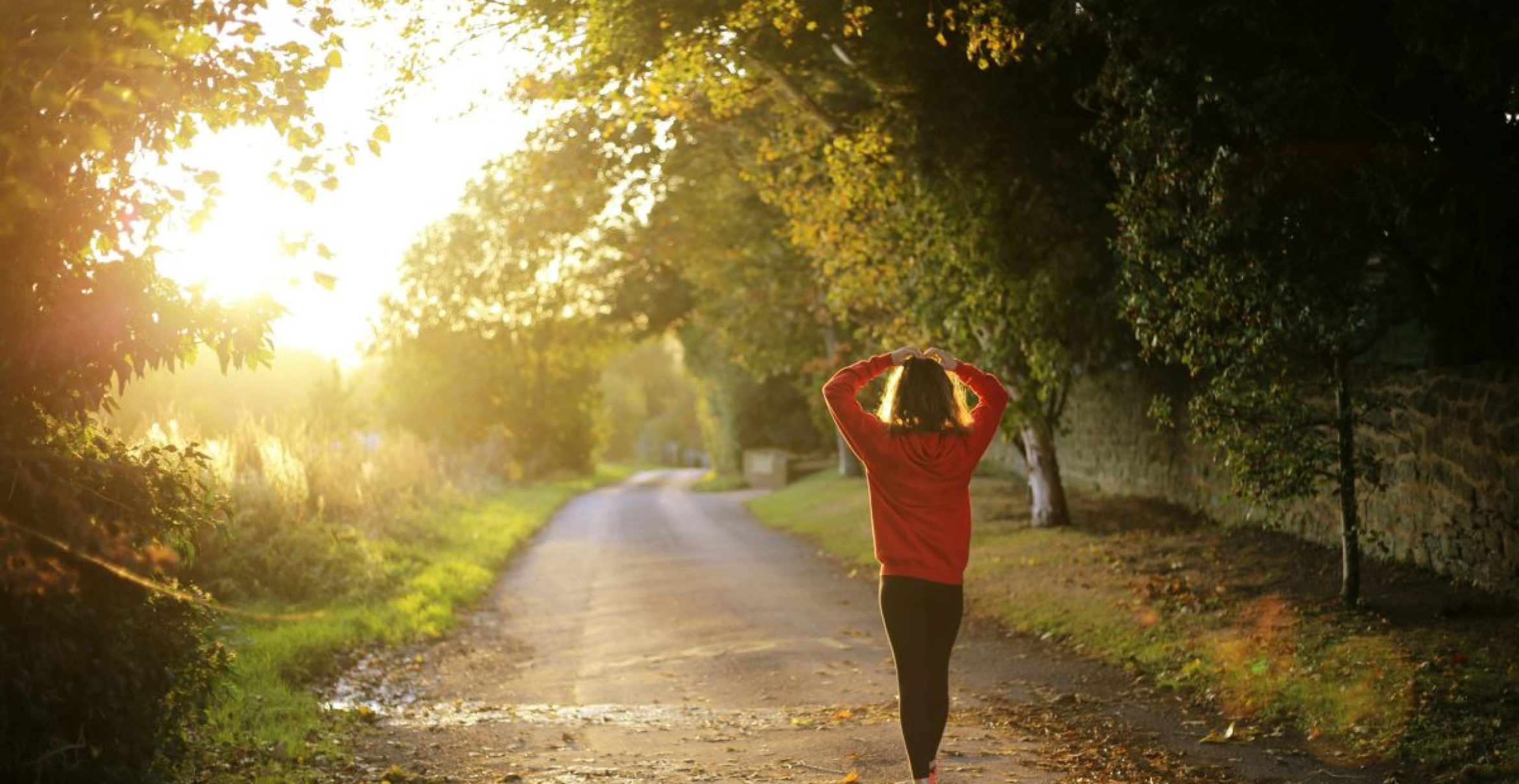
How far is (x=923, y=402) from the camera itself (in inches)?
238

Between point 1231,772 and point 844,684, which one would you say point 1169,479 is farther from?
point 1231,772

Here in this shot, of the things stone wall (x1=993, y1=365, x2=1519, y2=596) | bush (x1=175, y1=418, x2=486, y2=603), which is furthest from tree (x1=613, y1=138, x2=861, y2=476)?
stone wall (x1=993, y1=365, x2=1519, y2=596)

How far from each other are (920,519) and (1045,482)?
13.9 metres

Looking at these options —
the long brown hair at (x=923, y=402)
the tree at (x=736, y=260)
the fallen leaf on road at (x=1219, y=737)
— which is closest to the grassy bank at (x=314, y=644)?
the long brown hair at (x=923, y=402)

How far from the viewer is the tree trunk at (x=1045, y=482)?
1950 cm

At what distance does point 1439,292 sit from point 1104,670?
179 inches

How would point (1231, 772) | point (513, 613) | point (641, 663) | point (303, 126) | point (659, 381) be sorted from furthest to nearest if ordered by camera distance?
point (659, 381)
point (513, 613)
point (641, 663)
point (1231, 772)
point (303, 126)

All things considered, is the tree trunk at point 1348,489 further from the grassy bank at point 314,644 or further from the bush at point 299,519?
the bush at point 299,519

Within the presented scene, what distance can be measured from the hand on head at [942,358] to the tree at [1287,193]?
3949 mm

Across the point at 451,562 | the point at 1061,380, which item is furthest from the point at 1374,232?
the point at 451,562

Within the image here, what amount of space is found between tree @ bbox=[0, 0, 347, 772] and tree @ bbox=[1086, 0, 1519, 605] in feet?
20.7

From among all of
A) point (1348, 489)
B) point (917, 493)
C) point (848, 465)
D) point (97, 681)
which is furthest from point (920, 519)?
point (848, 465)

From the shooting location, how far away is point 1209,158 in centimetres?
1005

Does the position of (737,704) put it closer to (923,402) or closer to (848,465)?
(923,402)
